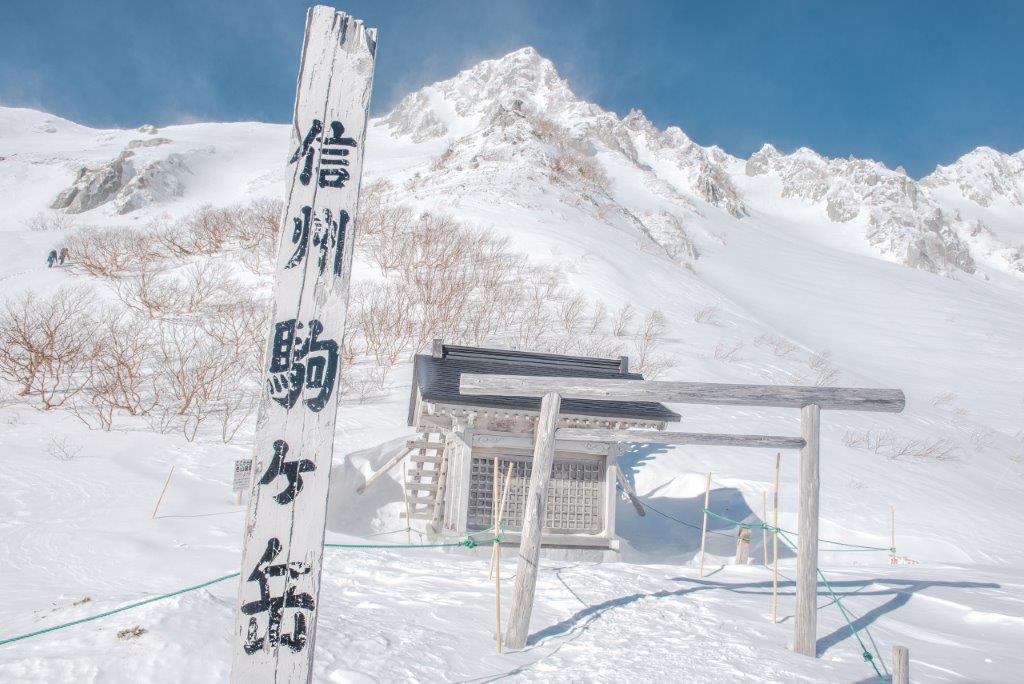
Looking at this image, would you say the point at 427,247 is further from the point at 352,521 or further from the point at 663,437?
the point at 663,437

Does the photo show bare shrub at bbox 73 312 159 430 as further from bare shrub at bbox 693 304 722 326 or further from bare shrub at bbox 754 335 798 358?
bare shrub at bbox 754 335 798 358

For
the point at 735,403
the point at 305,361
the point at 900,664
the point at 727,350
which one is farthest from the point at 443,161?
the point at 305,361

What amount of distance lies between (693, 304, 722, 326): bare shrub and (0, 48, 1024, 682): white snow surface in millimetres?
321

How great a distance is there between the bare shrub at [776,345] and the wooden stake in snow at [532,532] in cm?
2147

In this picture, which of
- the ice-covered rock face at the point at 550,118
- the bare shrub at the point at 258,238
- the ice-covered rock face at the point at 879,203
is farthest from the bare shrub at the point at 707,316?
the ice-covered rock face at the point at 879,203

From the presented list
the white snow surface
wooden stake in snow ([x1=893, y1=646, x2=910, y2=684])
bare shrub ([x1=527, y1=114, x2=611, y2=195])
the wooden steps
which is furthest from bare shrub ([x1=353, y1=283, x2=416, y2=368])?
bare shrub ([x1=527, y1=114, x2=611, y2=195])

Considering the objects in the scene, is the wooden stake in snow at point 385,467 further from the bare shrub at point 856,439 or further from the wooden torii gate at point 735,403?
the bare shrub at point 856,439

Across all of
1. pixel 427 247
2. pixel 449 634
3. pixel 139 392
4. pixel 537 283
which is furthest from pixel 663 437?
pixel 427 247

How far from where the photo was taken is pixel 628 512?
14953 millimetres

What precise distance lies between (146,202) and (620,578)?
171ft

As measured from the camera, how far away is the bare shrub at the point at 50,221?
41275 millimetres

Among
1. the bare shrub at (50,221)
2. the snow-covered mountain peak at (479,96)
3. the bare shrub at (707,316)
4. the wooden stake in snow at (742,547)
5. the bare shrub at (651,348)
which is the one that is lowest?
the wooden stake in snow at (742,547)

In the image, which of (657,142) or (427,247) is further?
(657,142)

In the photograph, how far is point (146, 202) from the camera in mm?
48688
